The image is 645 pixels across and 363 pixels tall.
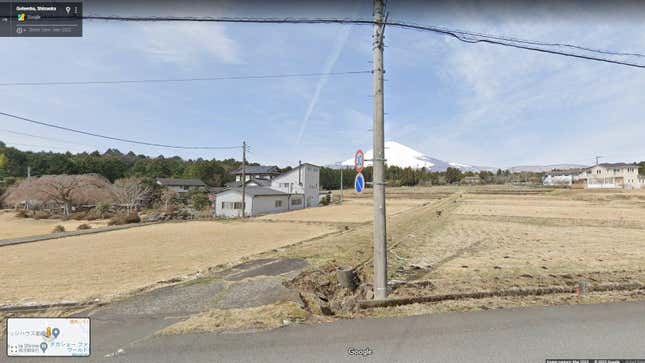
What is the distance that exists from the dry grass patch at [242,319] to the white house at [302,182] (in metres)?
32.7

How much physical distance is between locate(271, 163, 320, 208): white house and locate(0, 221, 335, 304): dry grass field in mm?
24353

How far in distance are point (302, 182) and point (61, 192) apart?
2751cm

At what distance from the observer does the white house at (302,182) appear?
122ft

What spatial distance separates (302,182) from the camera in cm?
3697

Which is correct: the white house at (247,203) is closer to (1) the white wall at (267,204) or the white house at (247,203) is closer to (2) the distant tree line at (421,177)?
(1) the white wall at (267,204)

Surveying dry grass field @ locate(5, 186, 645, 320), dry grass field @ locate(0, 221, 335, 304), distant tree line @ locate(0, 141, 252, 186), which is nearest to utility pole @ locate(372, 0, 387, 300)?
dry grass field @ locate(5, 186, 645, 320)

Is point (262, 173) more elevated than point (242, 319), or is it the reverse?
point (262, 173)

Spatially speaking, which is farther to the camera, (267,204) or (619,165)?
(619,165)

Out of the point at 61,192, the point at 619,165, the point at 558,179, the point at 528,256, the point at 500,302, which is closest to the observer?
the point at 500,302

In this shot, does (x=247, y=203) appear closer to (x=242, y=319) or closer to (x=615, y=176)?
(x=242, y=319)

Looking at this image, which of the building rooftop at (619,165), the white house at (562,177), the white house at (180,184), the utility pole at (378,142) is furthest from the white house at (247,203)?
the white house at (562,177)

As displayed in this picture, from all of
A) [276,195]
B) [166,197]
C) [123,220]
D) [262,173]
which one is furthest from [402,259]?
[262,173]

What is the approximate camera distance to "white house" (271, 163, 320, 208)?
37125mm

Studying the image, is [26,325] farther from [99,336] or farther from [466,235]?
[466,235]
